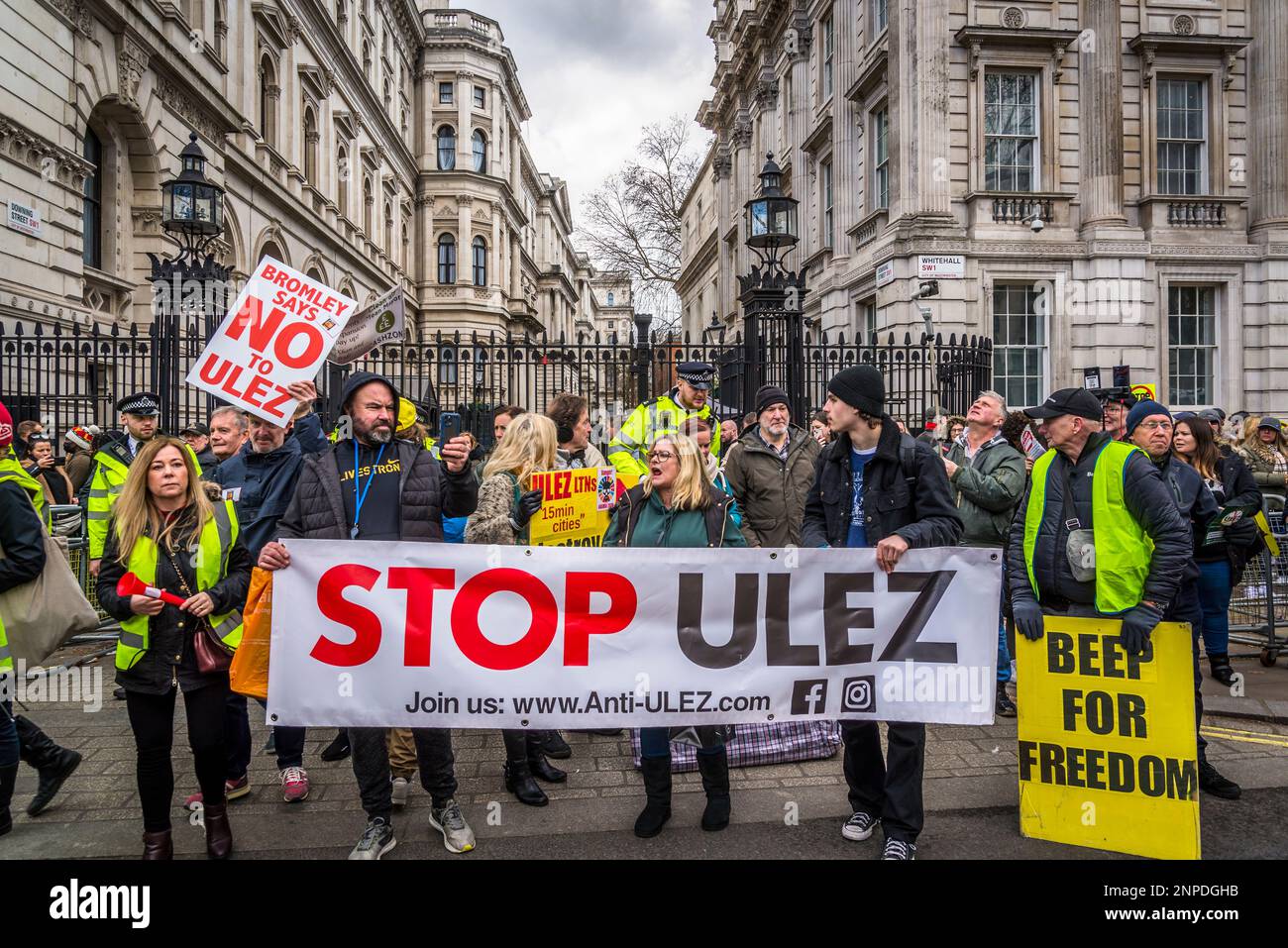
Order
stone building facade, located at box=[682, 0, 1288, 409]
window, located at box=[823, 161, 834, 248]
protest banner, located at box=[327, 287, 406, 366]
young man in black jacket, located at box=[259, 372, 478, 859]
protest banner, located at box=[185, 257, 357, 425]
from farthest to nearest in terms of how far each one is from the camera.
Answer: window, located at box=[823, 161, 834, 248] < stone building facade, located at box=[682, 0, 1288, 409] < protest banner, located at box=[327, 287, 406, 366] < protest banner, located at box=[185, 257, 357, 425] < young man in black jacket, located at box=[259, 372, 478, 859]

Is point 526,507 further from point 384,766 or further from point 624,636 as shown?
point 384,766

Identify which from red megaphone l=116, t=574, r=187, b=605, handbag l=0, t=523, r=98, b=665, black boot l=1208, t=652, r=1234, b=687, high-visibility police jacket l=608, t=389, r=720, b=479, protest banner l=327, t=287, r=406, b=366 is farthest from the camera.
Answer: high-visibility police jacket l=608, t=389, r=720, b=479

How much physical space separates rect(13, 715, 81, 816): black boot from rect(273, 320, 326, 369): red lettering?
2391 mm

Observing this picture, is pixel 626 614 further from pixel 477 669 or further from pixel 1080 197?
pixel 1080 197

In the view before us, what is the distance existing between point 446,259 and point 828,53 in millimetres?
33388

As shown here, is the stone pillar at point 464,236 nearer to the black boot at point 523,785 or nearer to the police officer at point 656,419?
the police officer at point 656,419

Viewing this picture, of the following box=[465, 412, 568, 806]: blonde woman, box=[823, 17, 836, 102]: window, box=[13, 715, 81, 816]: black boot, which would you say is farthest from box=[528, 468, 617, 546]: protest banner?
box=[823, 17, 836, 102]: window

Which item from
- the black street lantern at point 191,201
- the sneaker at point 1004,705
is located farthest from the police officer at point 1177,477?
the black street lantern at point 191,201

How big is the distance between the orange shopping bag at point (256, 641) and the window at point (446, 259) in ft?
167

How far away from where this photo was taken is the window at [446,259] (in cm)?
5228

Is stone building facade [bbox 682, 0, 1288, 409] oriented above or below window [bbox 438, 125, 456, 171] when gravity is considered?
below

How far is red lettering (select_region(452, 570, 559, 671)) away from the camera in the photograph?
3.95 m

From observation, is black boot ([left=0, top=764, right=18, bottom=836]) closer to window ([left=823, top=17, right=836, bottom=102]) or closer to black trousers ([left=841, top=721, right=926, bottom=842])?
black trousers ([left=841, top=721, right=926, bottom=842])
